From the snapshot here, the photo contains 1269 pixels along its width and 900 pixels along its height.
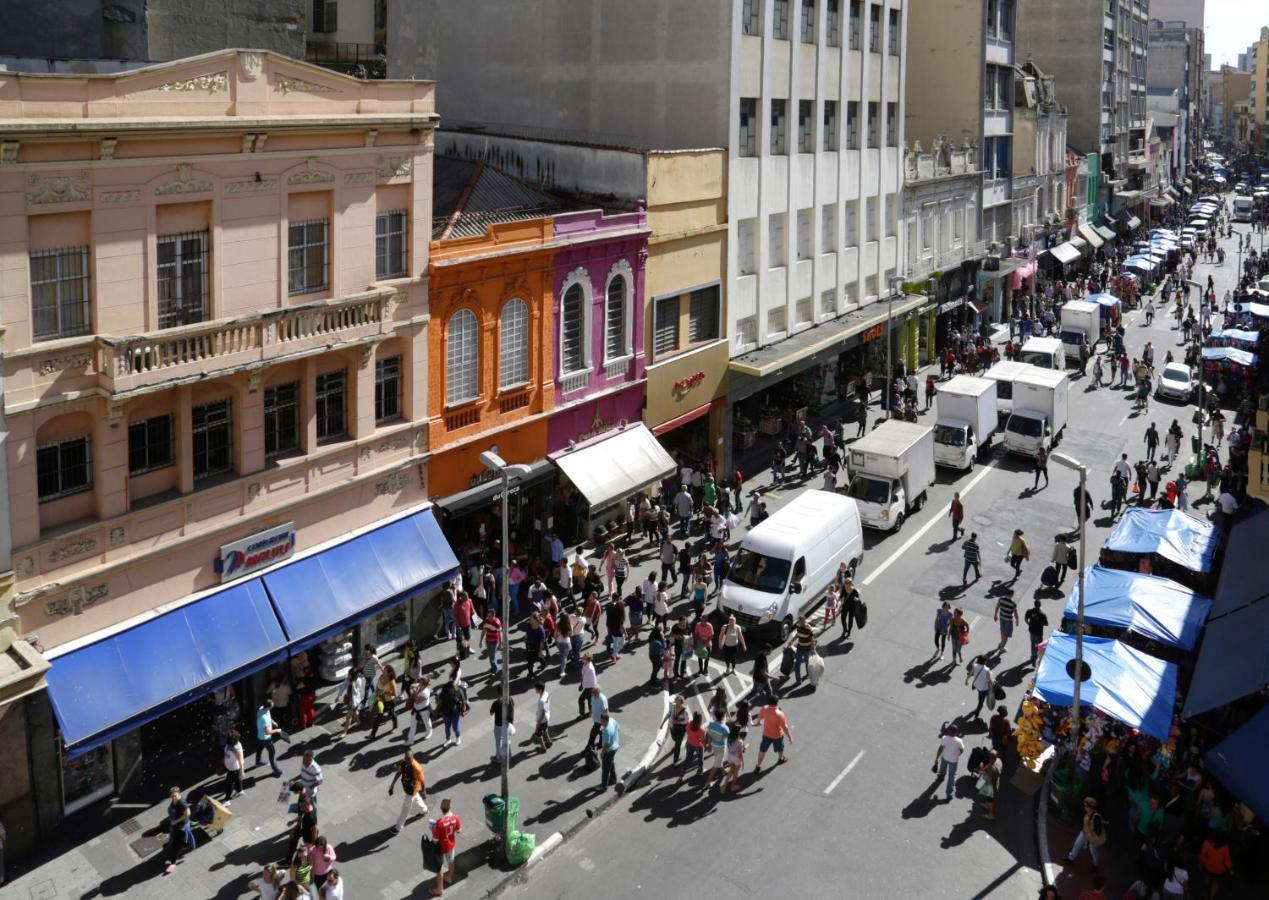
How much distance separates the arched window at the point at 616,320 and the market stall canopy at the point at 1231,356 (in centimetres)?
3306

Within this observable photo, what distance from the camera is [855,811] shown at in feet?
74.6

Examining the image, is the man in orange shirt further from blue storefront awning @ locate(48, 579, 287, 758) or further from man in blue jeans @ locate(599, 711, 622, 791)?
blue storefront awning @ locate(48, 579, 287, 758)

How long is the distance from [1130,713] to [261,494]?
18215 mm

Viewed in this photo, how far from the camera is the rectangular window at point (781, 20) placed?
4230cm

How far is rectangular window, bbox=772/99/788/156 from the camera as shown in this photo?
43.2 metres

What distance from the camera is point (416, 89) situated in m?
27.0

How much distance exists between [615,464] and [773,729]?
1230 cm

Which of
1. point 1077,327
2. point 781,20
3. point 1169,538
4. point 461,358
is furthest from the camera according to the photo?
point 1077,327

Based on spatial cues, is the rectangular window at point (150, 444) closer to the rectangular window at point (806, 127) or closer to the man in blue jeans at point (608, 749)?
the man in blue jeans at point (608, 749)

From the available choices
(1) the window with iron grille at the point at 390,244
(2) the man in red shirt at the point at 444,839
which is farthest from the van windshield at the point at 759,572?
(2) the man in red shirt at the point at 444,839

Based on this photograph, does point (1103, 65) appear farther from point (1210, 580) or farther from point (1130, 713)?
point (1130, 713)

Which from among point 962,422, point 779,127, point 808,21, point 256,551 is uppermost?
point 808,21

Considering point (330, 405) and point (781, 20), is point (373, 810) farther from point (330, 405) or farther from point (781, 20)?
point (781, 20)

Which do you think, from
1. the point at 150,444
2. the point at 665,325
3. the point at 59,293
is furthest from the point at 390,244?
the point at 665,325
